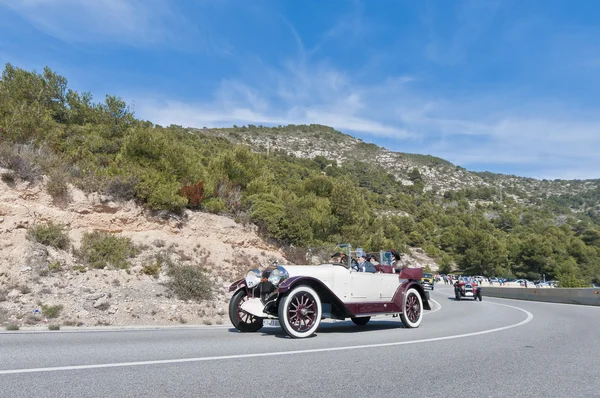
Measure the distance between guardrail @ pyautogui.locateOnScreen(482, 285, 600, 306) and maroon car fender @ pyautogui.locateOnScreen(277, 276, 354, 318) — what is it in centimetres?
1867

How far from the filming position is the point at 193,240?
2186 centimetres

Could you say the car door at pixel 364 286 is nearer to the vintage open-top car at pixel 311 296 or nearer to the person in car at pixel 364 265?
the vintage open-top car at pixel 311 296

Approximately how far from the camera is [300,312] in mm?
7891

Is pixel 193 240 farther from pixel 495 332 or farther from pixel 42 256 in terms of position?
pixel 495 332

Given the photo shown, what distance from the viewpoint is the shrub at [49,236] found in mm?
16266

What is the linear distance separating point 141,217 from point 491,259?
70.1m

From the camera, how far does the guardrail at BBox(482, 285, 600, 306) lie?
861 inches

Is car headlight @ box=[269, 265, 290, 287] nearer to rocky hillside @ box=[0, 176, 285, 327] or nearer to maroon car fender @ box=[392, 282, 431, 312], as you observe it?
maroon car fender @ box=[392, 282, 431, 312]

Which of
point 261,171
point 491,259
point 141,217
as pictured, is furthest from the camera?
point 491,259

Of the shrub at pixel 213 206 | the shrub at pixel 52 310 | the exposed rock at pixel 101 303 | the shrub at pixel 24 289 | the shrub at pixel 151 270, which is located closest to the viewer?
the shrub at pixel 52 310

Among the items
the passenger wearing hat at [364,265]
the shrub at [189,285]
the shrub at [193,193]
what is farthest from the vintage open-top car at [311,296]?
the shrub at [193,193]

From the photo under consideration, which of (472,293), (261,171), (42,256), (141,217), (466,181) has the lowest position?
(472,293)

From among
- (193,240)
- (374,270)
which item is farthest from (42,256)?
(374,270)

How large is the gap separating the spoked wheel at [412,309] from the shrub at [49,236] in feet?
43.3
